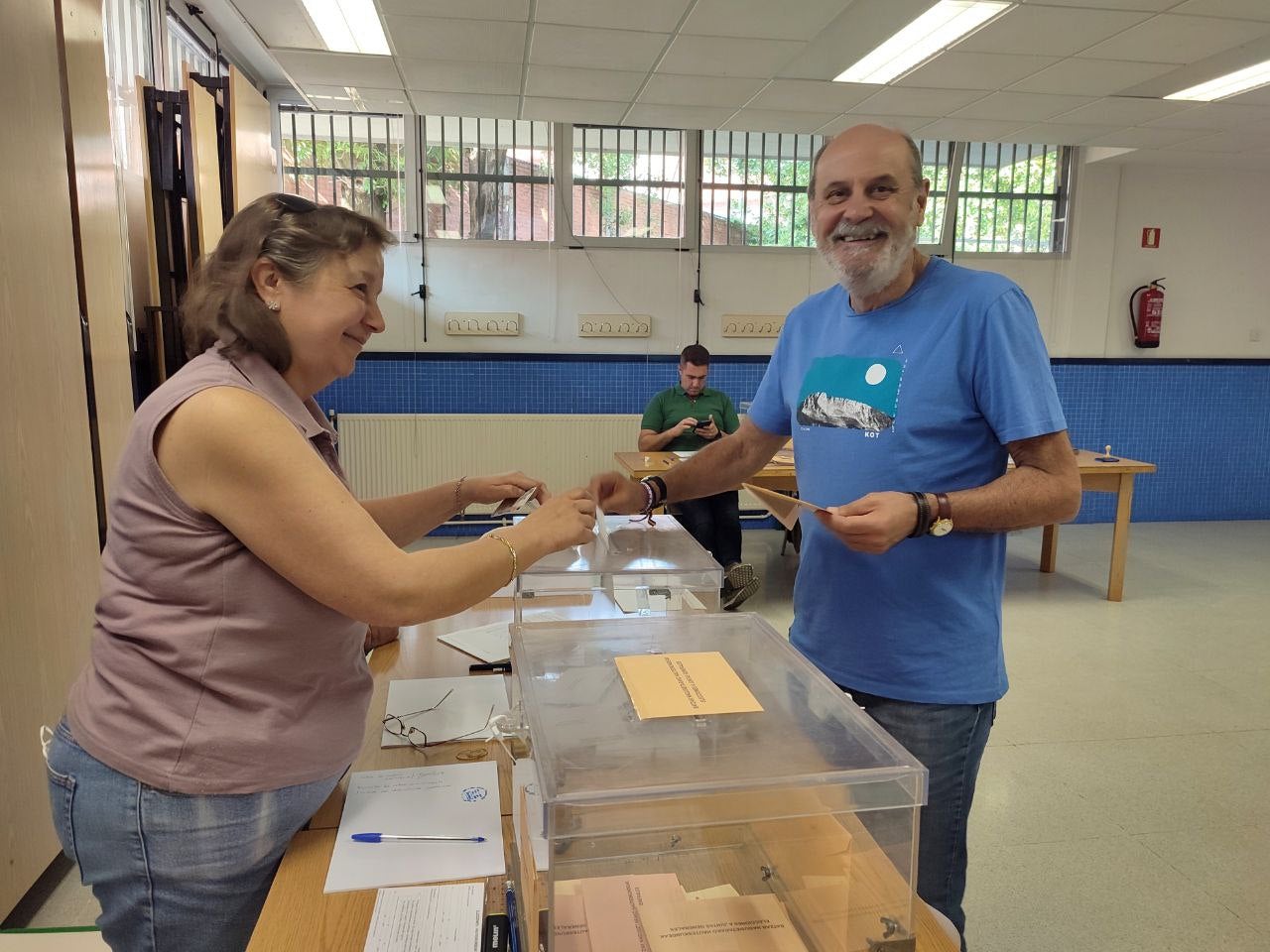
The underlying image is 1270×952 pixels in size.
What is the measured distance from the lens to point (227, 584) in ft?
3.34

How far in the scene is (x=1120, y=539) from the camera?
4.82 m

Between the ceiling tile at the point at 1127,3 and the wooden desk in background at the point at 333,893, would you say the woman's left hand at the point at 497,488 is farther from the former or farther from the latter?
the ceiling tile at the point at 1127,3

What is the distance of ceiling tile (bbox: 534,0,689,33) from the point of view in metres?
3.61

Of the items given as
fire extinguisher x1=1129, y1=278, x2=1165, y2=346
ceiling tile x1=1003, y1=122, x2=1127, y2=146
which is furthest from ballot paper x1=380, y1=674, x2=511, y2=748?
fire extinguisher x1=1129, y1=278, x2=1165, y2=346

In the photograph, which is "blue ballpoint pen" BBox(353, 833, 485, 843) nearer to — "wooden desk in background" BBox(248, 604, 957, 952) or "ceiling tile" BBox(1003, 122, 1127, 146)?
"wooden desk in background" BBox(248, 604, 957, 952)

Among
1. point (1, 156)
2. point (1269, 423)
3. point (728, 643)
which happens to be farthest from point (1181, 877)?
point (1269, 423)

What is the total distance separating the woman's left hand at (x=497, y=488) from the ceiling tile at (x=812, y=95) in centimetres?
375

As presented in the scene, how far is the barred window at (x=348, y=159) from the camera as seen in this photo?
5918 millimetres

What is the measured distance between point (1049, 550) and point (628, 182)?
380cm

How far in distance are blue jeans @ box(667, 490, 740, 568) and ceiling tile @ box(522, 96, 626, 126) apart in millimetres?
2450

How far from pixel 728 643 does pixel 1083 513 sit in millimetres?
6745

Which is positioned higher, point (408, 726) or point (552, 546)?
point (552, 546)

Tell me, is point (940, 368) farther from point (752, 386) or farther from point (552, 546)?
point (752, 386)

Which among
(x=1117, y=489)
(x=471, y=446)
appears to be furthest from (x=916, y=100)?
(x=471, y=446)
